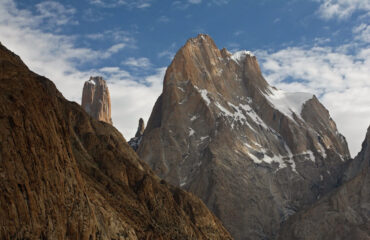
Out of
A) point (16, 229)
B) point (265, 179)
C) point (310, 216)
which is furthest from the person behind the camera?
point (265, 179)

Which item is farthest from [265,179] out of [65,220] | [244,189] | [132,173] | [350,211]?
[65,220]

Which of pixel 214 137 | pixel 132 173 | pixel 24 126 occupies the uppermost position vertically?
pixel 214 137

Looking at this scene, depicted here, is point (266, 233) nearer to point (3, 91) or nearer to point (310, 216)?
point (310, 216)

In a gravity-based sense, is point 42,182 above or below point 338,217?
below

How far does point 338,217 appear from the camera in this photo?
17262cm

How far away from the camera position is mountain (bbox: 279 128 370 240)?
168 meters

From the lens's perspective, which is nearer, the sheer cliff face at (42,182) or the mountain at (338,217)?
the sheer cliff face at (42,182)

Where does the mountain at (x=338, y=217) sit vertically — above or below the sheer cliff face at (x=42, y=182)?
above

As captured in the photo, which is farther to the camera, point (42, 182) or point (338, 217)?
point (338, 217)

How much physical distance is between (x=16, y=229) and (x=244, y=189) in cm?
13558

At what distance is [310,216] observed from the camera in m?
175

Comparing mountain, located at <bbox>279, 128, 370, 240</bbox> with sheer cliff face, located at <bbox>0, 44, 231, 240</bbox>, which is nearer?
sheer cliff face, located at <bbox>0, 44, 231, 240</bbox>

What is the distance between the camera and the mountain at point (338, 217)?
552 ft

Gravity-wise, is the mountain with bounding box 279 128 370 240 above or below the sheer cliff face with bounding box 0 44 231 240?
above
